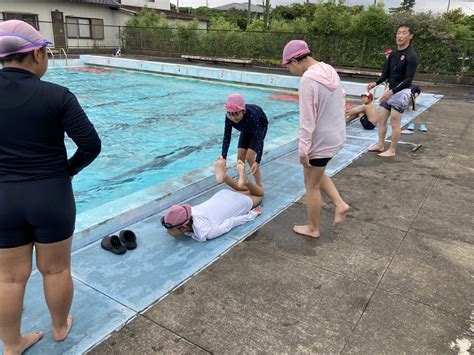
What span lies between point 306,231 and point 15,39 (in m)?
2.87

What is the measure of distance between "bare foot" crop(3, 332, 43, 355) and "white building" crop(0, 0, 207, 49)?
1112 inches

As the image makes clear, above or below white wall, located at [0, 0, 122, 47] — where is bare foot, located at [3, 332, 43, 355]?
below

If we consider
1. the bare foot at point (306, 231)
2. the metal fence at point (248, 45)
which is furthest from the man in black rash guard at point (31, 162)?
the metal fence at point (248, 45)

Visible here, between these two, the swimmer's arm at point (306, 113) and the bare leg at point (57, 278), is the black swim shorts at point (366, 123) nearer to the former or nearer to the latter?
the swimmer's arm at point (306, 113)

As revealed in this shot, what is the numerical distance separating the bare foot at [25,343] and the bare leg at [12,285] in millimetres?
51

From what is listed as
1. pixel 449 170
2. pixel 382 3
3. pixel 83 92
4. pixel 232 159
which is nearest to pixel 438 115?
pixel 449 170

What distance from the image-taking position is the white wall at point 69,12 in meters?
26.0

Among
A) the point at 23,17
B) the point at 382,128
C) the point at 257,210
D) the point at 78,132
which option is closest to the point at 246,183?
the point at 257,210

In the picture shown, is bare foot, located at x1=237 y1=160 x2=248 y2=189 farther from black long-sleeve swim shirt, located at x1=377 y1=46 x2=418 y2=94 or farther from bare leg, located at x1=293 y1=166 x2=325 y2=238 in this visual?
black long-sleeve swim shirt, located at x1=377 y1=46 x2=418 y2=94

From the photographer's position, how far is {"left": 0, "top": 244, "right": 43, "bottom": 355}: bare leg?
78.9 inches

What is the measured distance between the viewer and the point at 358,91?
47.2 feet

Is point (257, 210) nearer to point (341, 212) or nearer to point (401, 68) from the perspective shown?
point (341, 212)

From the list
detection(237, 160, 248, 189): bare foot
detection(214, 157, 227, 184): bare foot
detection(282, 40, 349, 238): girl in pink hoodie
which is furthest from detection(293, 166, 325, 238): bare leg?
detection(214, 157, 227, 184): bare foot

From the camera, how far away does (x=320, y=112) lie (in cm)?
323
